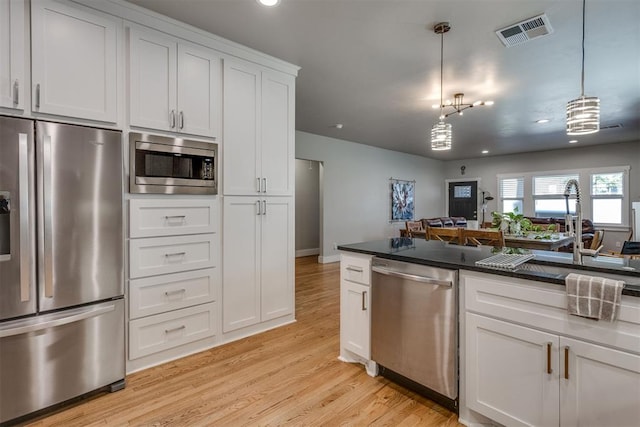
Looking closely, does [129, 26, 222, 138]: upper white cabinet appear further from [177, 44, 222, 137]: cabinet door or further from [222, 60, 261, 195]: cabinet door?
[222, 60, 261, 195]: cabinet door

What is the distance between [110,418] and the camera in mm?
1853

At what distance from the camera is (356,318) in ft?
7.88

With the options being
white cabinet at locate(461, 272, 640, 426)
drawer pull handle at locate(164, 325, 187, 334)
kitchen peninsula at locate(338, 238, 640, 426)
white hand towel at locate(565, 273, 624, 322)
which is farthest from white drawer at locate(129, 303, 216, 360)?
white hand towel at locate(565, 273, 624, 322)

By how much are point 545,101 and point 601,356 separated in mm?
4257

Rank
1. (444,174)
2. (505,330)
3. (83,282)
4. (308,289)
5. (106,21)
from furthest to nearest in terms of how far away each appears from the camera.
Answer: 1. (444,174)
2. (308,289)
3. (106,21)
4. (83,282)
5. (505,330)

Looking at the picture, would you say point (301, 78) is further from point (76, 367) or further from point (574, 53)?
point (76, 367)

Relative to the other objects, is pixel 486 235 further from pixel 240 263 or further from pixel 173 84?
pixel 173 84

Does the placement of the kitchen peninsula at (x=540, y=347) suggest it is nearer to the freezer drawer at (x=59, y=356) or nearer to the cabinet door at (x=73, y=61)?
the freezer drawer at (x=59, y=356)

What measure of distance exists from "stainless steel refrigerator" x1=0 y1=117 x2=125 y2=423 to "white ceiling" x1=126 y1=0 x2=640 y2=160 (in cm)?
127

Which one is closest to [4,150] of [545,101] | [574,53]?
[574,53]

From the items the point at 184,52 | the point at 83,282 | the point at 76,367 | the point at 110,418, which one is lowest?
the point at 110,418

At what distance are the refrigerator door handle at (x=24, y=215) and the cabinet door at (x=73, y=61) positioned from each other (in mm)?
319

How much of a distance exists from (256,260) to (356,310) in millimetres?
1163

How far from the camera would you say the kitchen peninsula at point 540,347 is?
1.33 meters
